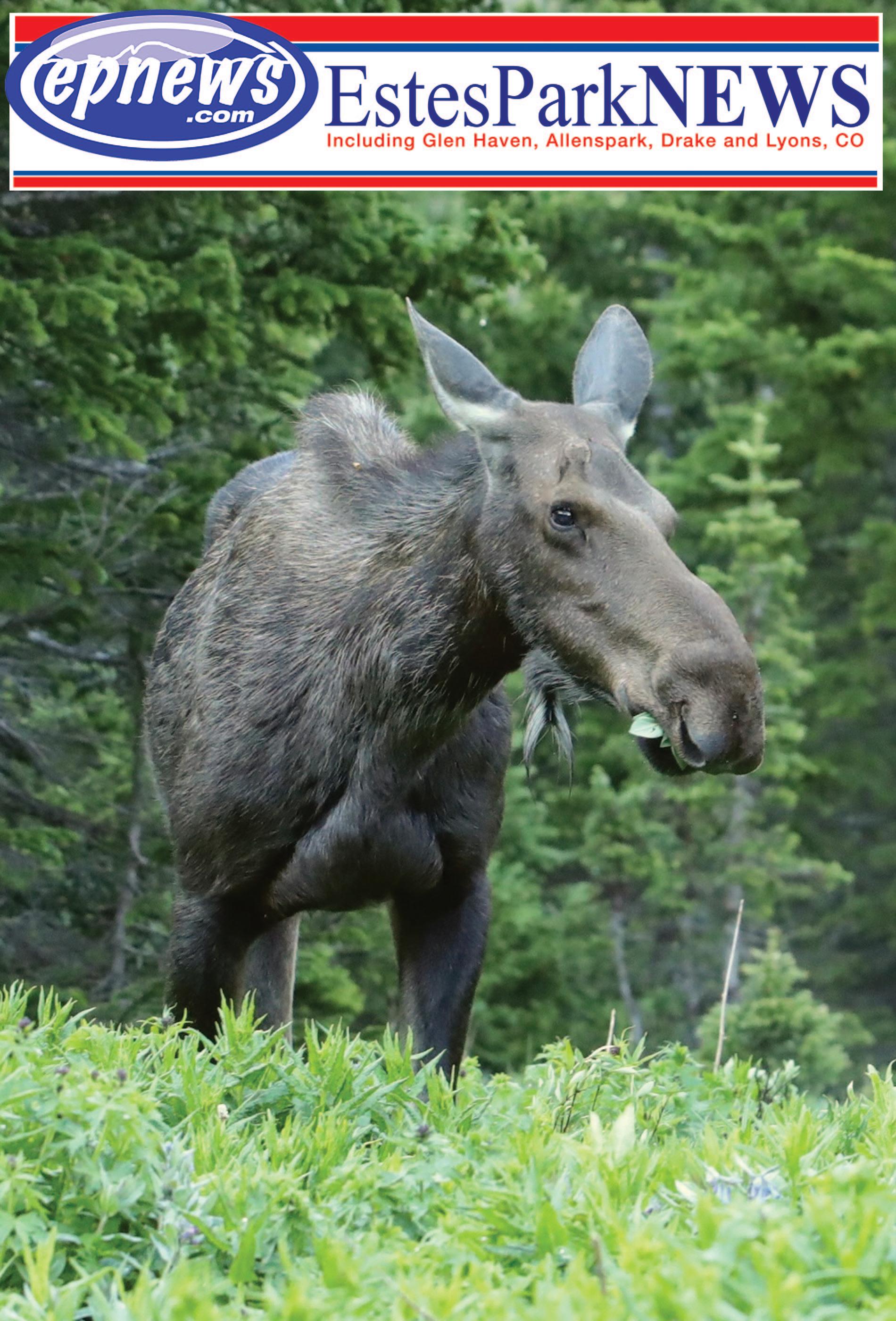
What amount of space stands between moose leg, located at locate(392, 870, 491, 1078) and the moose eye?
1.46 metres

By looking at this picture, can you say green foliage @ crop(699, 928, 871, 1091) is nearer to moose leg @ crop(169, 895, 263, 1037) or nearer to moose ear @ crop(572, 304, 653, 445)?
moose leg @ crop(169, 895, 263, 1037)

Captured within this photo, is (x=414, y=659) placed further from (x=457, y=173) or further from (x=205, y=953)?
(x=457, y=173)

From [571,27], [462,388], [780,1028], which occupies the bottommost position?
[780,1028]

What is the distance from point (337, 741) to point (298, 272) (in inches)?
189

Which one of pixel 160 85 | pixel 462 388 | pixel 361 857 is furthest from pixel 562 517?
pixel 160 85

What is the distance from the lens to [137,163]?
26.3ft

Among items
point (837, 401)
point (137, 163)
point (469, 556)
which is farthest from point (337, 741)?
point (837, 401)

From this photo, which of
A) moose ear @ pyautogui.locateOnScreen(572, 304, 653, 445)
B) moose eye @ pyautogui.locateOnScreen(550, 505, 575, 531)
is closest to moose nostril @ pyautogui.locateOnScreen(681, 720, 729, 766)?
moose eye @ pyautogui.locateOnScreen(550, 505, 575, 531)

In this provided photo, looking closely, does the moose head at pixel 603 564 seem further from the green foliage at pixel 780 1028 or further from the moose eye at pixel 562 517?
the green foliage at pixel 780 1028

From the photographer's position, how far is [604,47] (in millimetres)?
7473

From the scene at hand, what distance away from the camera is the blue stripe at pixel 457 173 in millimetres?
7422

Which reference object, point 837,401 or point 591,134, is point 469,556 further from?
point 837,401

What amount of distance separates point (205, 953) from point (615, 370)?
7.73 feet

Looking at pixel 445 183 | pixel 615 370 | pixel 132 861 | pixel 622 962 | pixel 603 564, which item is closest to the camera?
pixel 603 564
